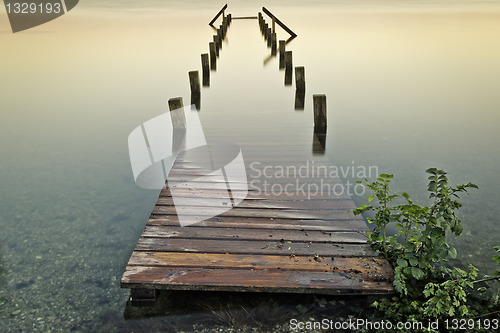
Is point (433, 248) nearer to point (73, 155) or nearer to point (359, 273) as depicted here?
point (359, 273)

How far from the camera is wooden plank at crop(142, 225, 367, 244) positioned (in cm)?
468

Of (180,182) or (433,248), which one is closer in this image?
(433,248)

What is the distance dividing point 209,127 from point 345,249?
18.1 ft

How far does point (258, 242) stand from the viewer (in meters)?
4.62

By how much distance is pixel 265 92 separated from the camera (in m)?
13.9

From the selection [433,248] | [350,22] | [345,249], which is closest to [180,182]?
[345,249]

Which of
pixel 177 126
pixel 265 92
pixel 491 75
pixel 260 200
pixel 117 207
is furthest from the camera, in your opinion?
pixel 491 75

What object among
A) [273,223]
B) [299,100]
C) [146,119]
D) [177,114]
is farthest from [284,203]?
[146,119]

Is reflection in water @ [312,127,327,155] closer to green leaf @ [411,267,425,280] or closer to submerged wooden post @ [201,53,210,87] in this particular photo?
green leaf @ [411,267,425,280]

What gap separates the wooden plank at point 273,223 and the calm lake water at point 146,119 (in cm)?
74

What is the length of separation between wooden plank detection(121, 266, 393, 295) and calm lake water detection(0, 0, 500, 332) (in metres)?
0.43

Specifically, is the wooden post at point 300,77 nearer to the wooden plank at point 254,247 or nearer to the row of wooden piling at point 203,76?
the row of wooden piling at point 203,76

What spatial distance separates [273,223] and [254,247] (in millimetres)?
514

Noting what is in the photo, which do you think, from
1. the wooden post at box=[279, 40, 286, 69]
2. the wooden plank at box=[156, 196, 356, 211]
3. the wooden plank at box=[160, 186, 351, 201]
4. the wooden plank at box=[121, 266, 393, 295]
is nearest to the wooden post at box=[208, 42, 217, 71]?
the wooden post at box=[279, 40, 286, 69]
